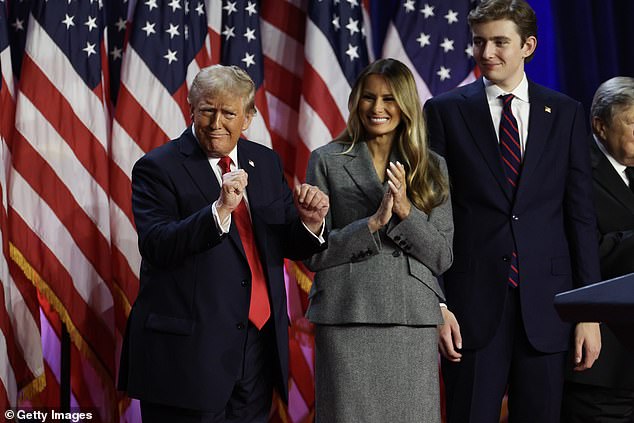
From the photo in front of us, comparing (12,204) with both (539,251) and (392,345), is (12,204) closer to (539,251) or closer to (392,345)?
(392,345)

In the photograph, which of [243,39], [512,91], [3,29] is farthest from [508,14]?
[3,29]

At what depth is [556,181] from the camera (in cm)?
287

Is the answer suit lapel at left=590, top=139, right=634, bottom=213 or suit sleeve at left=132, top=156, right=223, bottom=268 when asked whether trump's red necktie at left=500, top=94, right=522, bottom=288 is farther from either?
suit sleeve at left=132, top=156, right=223, bottom=268

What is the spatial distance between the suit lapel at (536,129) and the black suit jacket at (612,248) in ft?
1.39

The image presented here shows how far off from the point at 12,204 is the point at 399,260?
2098 millimetres

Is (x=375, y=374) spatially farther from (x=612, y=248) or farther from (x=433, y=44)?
(x=433, y=44)

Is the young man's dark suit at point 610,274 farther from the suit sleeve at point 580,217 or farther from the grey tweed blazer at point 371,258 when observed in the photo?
the grey tweed blazer at point 371,258

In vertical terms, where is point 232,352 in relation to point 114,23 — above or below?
below

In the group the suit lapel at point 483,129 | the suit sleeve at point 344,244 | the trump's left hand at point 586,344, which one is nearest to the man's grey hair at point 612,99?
the suit lapel at point 483,129

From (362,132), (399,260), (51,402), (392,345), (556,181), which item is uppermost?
(362,132)

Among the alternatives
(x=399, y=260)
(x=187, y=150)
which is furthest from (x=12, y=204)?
(x=399, y=260)

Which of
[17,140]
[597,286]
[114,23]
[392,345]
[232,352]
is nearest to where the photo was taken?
[597,286]

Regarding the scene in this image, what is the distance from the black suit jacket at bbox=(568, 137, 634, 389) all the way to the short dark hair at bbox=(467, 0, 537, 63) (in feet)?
2.03

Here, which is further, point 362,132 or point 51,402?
point 51,402
